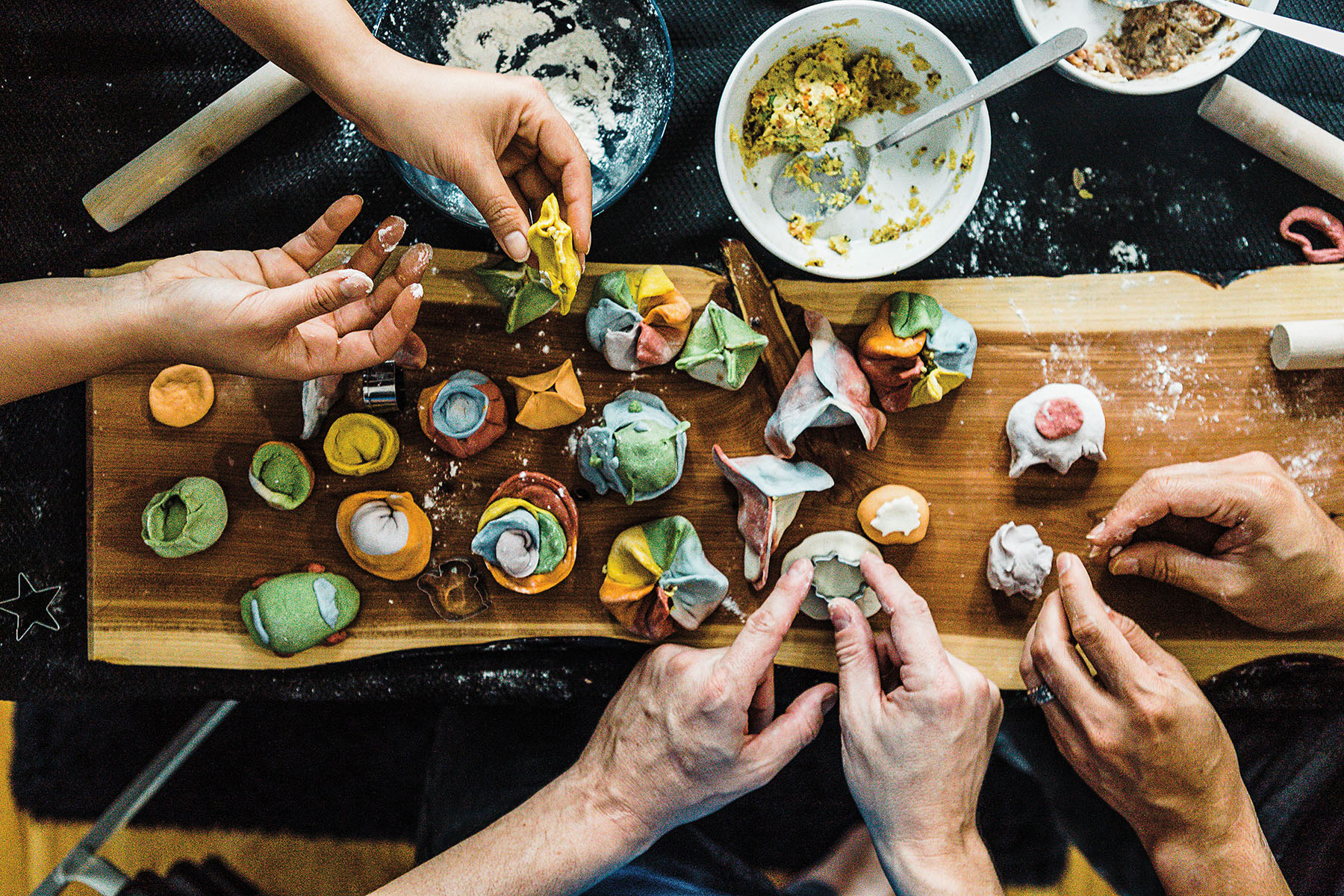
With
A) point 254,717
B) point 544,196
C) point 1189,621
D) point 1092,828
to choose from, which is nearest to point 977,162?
point 544,196

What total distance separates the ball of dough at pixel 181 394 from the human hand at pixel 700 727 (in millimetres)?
769

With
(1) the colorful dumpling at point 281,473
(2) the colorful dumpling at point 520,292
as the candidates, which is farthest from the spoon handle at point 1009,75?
(1) the colorful dumpling at point 281,473

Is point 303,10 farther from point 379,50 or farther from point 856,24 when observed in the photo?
point 856,24

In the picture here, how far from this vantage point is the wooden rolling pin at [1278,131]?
1188mm

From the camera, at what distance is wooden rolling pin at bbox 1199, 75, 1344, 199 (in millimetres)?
1188

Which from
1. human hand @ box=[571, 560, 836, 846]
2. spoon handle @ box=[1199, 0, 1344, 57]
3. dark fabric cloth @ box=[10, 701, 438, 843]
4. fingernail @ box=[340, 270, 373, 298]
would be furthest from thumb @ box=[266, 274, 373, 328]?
spoon handle @ box=[1199, 0, 1344, 57]

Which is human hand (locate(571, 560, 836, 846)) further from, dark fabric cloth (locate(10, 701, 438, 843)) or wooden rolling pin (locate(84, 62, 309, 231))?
wooden rolling pin (locate(84, 62, 309, 231))

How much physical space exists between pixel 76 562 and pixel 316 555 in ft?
1.36

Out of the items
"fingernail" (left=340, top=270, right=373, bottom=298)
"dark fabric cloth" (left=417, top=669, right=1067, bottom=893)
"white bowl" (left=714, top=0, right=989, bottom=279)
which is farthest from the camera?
"dark fabric cloth" (left=417, top=669, right=1067, bottom=893)

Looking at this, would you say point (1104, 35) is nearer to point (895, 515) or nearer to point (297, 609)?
point (895, 515)

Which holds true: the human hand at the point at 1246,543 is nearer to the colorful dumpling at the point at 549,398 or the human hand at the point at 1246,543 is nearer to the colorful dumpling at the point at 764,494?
the colorful dumpling at the point at 764,494

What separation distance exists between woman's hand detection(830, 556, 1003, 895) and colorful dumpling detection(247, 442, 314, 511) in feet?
2.66

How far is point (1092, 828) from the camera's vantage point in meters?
1.51

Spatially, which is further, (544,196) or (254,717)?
(254,717)
